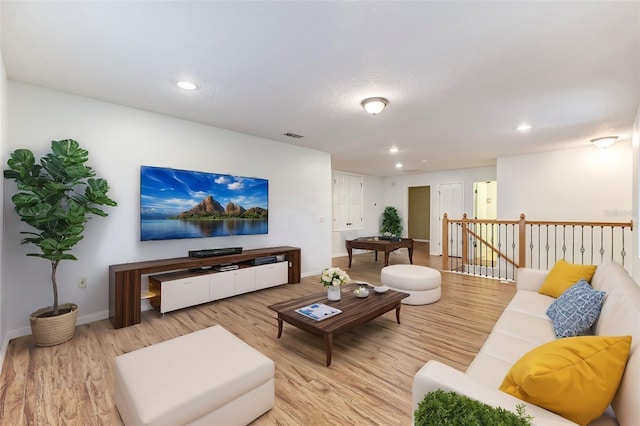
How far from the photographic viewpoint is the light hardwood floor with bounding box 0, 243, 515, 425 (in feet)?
6.01

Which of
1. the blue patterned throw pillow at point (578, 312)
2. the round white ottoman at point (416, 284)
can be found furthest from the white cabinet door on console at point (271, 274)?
the blue patterned throw pillow at point (578, 312)

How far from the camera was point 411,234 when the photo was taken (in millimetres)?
10195

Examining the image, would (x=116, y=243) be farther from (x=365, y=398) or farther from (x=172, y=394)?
(x=365, y=398)

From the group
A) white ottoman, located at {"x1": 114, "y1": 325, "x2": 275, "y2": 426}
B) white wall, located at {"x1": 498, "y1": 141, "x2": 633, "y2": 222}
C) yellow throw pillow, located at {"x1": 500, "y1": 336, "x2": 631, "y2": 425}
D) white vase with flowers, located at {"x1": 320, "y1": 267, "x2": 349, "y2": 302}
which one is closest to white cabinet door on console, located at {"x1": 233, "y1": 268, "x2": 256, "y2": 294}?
white vase with flowers, located at {"x1": 320, "y1": 267, "x2": 349, "y2": 302}

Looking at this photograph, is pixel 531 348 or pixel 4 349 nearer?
pixel 531 348

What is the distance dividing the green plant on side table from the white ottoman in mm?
1049

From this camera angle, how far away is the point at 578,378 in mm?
1078

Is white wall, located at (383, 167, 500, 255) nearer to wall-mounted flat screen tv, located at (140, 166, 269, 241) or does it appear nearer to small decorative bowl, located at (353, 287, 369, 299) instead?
wall-mounted flat screen tv, located at (140, 166, 269, 241)

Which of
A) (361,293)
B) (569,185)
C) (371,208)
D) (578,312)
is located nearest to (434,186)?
(371,208)

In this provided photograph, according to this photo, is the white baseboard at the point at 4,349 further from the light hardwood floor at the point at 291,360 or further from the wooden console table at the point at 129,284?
the wooden console table at the point at 129,284

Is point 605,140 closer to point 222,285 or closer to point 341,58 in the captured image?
point 341,58

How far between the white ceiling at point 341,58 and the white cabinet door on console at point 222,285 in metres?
2.16

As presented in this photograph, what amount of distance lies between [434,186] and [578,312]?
706cm

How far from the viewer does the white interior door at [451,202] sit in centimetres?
804
